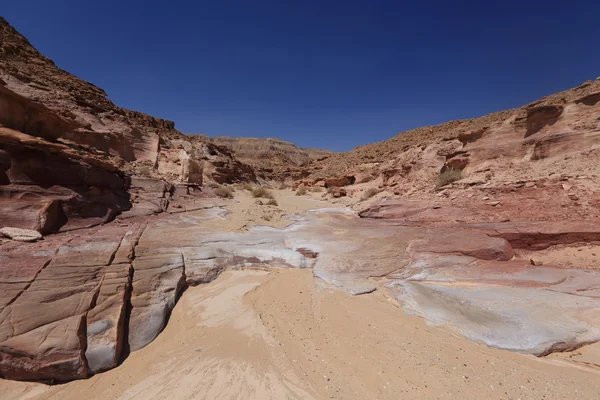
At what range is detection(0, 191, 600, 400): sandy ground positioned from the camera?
2.40 metres

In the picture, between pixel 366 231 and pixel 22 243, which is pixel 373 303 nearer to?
pixel 366 231

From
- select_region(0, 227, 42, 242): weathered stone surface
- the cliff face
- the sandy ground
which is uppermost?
the cliff face

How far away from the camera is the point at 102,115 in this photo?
17.1m

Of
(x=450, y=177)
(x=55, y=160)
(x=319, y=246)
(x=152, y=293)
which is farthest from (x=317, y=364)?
(x=450, y=177)

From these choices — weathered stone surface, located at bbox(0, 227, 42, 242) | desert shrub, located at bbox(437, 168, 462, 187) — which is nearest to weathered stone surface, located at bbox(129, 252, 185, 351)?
weathered stone surface, located at bbox(0, 227, 42, 242)

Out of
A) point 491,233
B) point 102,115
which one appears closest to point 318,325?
point 491,233

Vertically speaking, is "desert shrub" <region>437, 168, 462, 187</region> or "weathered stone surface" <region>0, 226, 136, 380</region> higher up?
"desert shrub" <region>437, 168, 462, 187</region>

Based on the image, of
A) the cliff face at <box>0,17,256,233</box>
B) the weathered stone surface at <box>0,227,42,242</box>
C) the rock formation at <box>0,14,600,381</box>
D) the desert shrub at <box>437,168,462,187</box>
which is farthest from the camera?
the desert shrub at <box>437,168,462,187</box>

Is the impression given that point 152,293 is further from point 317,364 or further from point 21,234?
point 21,234

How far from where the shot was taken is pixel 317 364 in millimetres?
2760

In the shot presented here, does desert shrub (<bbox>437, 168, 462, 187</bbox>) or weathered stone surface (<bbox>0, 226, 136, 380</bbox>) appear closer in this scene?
weathered stone surface (<bbox>0, 226, 136, 380</bbox>)

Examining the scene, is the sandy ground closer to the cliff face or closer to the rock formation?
the rock formation

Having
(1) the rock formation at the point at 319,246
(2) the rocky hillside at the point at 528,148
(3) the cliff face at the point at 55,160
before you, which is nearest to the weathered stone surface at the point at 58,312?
(1) the rock formation at the point at 319,246

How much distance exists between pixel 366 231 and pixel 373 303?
3.58 meters
